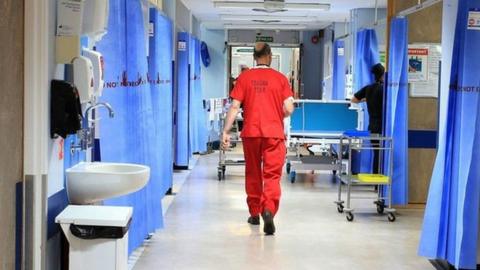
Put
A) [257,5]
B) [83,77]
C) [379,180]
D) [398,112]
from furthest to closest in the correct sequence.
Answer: [257,5], [398,112], [379,180], [83,77]

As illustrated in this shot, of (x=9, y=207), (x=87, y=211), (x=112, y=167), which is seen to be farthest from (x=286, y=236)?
(x=9, y=207)

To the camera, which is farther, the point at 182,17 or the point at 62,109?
the point at 182,17

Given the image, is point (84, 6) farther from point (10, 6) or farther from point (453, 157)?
point (453, 157)

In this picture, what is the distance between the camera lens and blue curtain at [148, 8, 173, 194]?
20.2ft

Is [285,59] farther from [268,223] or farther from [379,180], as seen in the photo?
[268,223]

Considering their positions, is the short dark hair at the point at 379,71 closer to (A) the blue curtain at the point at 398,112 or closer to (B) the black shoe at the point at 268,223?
(A) the blue curtain at the point at 398,112

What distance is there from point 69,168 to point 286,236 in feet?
9.02

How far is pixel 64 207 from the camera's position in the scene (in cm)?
347

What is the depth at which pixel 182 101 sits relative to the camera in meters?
9.66

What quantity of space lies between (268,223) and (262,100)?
112 centimetres

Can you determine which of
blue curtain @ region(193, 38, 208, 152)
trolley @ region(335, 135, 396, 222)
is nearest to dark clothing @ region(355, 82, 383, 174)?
trolley @ region(335, 135, 396, 222)

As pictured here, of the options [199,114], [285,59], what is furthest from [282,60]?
[199,114]

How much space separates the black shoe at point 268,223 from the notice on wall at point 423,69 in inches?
93.1

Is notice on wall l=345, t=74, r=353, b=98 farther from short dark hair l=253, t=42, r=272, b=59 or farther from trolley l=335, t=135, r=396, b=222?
short dark hair l=253, t=42, r=272, b=59
